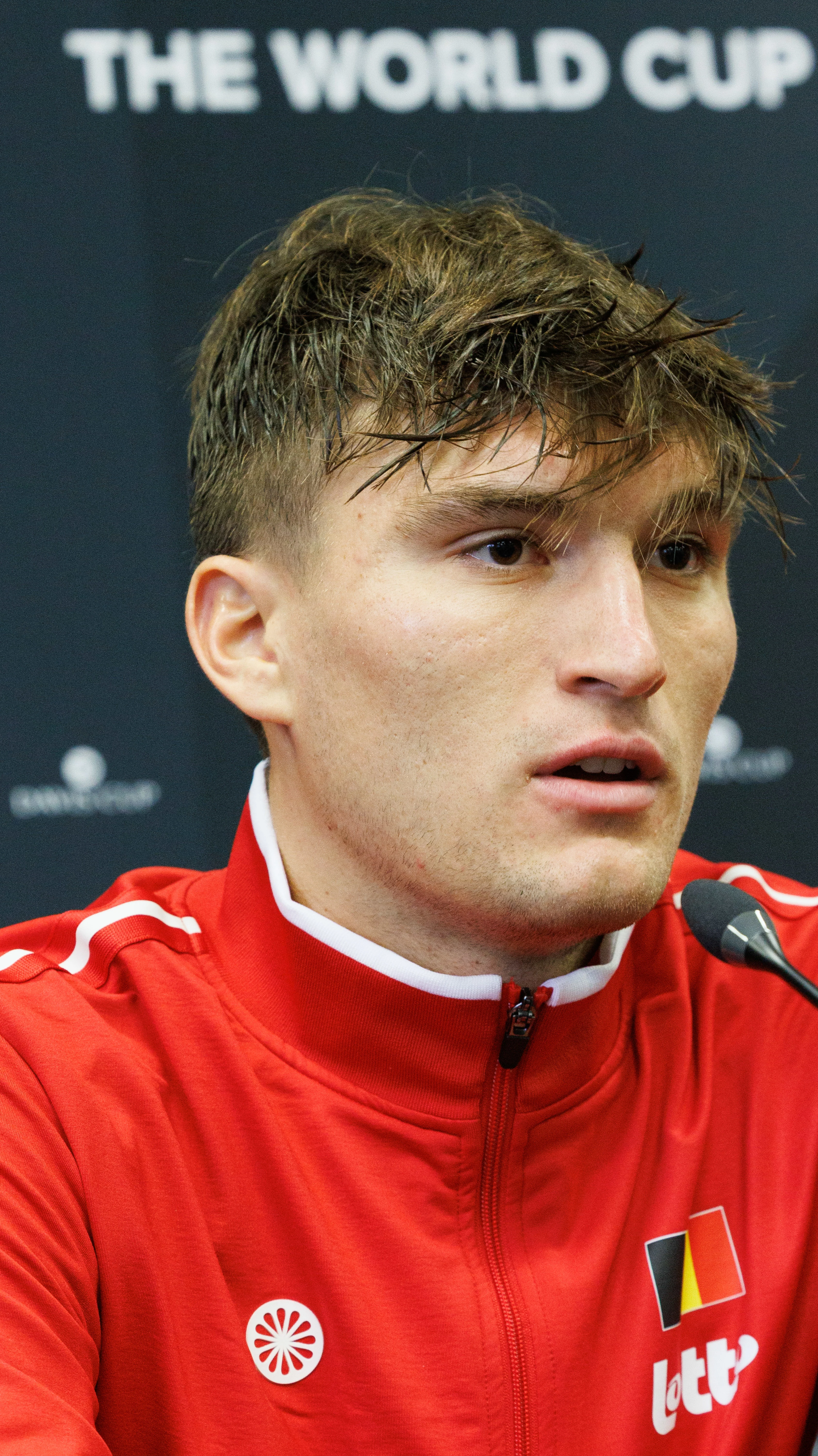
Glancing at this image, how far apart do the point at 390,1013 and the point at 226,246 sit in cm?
92

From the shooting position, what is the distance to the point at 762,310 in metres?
1.55

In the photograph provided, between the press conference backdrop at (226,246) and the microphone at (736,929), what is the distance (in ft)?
2.35

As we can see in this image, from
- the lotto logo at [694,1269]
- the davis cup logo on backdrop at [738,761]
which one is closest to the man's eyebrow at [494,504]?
the lotto logo at [694,1269]

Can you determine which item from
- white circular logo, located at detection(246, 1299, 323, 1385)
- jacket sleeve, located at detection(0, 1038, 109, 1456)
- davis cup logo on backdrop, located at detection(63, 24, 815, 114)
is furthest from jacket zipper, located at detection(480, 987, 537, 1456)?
davis cup logo on backdrop, located at detection(63, 24, 815, 114)

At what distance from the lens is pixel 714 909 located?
2.76ft

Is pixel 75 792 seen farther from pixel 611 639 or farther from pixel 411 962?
pixel 611 639

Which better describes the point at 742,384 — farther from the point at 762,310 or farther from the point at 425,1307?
the point at 425,1307

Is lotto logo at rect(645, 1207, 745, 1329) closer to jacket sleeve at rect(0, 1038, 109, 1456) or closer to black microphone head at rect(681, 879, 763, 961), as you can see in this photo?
black microphone head at rect(681, 879, 763, 961)

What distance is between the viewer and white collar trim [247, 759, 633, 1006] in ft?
3.21

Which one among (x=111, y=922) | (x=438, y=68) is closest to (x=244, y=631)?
(x=111, y=922)

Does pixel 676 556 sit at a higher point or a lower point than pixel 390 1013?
higher

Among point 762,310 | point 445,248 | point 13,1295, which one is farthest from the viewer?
point 762,310

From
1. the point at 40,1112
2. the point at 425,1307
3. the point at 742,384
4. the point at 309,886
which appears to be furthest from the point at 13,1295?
the point at 742,384

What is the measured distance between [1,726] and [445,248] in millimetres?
690
